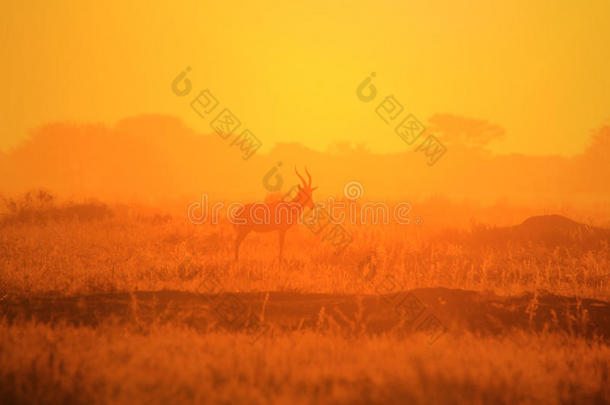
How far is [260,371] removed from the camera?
3.82 metres

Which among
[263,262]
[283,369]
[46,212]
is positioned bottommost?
[283,369]

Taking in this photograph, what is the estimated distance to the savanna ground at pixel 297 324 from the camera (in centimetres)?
355

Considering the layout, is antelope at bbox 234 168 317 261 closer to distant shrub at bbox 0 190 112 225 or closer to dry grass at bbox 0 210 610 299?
dry grass at bbox 0 210 610 299

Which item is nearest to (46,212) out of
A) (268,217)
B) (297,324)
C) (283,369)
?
(268,217)

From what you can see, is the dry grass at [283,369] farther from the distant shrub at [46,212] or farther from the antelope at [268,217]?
the distant shrub at [46,212]

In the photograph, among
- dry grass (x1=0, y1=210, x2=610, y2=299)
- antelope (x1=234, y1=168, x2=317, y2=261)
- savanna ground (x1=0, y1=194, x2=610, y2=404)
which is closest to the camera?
savanna ground (x1=0, y1=194, x2=610, y2=404)

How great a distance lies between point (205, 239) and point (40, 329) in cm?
666

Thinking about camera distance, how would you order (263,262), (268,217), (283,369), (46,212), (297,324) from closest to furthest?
(283,369) → (297,324) → (263,262) → (268,217) → (46,212)

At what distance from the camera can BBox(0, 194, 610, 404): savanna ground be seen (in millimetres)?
3549

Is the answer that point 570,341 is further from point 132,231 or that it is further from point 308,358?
point 132,231

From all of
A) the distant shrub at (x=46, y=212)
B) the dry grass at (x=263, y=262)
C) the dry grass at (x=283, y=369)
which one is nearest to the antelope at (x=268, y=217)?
the dry grass at (x=263, y=262)

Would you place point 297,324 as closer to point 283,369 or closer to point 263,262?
point 283,369

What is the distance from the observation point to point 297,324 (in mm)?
5363

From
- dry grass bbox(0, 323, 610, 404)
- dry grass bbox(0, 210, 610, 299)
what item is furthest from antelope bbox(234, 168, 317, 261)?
dry grass bbox(0, 323, 610, 404)
